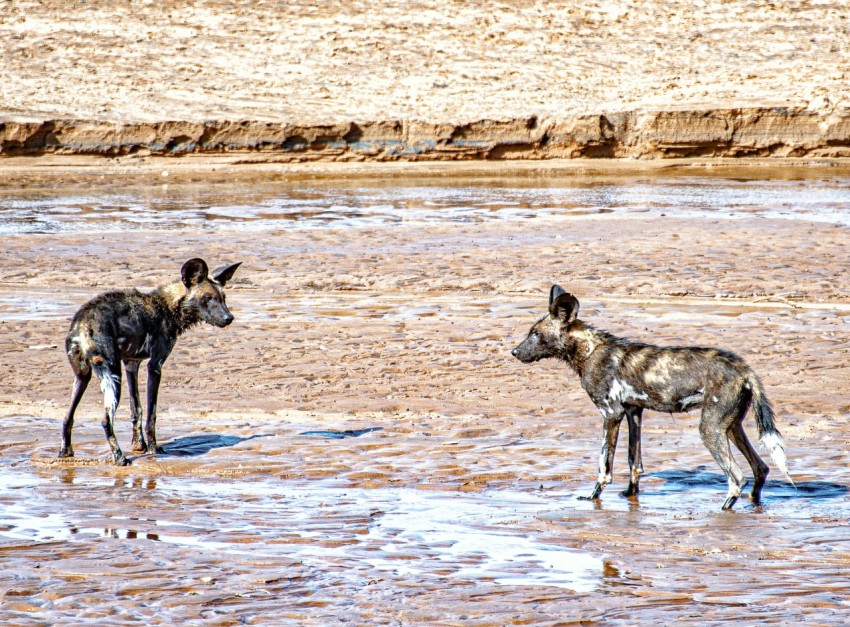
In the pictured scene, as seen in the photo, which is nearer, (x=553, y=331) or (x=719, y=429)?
(x=719, y=429)

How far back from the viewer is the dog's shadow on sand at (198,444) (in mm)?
8445

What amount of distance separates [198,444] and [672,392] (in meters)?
3.34

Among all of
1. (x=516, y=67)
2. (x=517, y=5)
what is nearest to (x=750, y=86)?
(x=516, y=67)

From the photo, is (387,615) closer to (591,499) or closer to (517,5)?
(591,499)

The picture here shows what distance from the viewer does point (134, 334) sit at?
28.6 feet

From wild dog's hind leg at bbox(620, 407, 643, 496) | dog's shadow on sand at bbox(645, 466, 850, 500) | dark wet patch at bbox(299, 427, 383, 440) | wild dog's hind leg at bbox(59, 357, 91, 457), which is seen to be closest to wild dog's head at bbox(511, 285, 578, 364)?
wild dog's hind leg at bbox(620, 407, 643, 496)

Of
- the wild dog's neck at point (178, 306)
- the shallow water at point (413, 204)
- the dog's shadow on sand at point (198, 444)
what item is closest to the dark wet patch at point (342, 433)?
the dog's shadow on sand at point (198, 444)

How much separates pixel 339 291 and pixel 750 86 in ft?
70.6

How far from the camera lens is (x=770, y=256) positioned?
54.6 feet

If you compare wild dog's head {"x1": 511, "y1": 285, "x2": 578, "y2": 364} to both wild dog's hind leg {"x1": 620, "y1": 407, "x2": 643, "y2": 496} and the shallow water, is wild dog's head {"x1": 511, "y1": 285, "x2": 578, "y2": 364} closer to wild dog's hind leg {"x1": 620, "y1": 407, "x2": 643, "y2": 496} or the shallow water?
wild dog's hind leg {"x1": 620, "y1": 407, "x2": 643, "y2": 496}

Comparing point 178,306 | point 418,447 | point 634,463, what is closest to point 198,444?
point 178,306

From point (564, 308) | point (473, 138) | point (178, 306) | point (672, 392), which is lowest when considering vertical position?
point (672, 392)

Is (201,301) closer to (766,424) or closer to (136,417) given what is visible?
(136,417)

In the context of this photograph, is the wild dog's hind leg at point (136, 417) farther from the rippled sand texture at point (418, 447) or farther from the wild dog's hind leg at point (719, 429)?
the wild dog's hind leg at point (719, 429)
